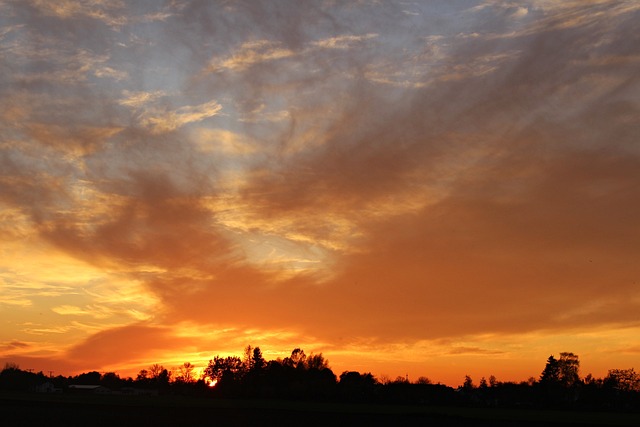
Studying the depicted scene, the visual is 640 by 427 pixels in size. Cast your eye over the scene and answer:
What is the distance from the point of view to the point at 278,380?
182500 millimetres

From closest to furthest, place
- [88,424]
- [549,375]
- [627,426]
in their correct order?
[88,424] → [627,426] → [549,375]

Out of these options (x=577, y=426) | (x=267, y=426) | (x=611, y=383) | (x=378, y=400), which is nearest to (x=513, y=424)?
(x=577, y=426)

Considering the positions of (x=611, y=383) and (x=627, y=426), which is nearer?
(x=627, y=426)

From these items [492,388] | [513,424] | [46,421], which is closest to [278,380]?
[492,388]

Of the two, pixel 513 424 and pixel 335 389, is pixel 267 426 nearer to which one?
pixel 513 424

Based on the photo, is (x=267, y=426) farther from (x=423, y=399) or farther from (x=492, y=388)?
(x=492, y=388)

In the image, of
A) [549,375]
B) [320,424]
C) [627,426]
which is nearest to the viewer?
[320,424]

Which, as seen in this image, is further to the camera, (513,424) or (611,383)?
(611,383)

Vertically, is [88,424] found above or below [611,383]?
below

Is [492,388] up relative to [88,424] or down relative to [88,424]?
up

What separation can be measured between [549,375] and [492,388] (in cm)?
1761

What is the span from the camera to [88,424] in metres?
55.2

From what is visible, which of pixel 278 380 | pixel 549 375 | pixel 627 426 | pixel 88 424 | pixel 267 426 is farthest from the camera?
pixel 549 375

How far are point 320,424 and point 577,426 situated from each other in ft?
101
